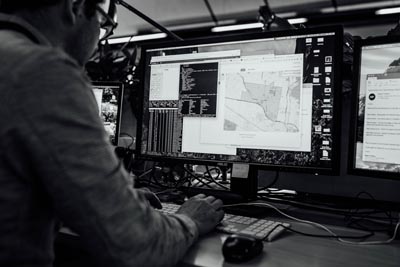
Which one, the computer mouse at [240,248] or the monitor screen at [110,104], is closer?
the computer mouse at [240,248]

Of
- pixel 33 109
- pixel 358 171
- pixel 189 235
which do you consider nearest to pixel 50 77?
pixel 33 109

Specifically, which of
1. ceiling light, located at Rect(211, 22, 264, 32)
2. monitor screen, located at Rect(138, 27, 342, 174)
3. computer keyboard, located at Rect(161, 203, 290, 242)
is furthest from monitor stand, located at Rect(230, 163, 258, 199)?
ceiling light, located at Rect(211, 22, 264, 32)

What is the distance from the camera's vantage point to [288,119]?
3.21 ft

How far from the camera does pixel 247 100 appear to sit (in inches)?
40.8

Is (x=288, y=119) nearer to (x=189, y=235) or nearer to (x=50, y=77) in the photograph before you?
(x=189, y=235)

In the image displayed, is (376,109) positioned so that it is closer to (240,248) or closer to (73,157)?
(240,248)

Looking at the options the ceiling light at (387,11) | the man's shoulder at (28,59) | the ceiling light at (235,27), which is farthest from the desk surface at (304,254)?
the ceiling light at (235,27)

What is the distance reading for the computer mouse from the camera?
63 cm

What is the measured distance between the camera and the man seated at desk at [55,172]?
0.49 meters

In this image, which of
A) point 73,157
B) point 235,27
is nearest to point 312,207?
point 73,157

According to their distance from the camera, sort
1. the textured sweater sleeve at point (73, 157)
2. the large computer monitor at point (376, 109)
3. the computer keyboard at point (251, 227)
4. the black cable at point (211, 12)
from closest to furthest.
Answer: the textured sweater sleeve at point (73, 157), the computer keyboard at point (251, 227), the large computer monitor at point (376, 109), the black cable at point (211, 12)

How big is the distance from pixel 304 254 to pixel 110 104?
39.7 inches

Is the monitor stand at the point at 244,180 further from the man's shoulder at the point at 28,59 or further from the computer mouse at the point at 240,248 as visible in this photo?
the man's shoulder at the point at 28,59

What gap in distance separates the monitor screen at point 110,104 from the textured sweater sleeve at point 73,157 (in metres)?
0.92
